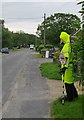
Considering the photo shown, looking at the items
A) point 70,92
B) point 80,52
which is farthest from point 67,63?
point 80,52

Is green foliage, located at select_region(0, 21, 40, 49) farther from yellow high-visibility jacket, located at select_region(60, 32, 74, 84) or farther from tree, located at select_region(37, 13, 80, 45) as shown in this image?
yellow high-visibility jacket, located at select_region(60, 32, 74, 84)

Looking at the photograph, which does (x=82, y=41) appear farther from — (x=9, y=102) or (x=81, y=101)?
(x=9, y=102)

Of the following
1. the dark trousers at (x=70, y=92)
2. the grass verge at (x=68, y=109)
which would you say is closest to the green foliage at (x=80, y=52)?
the grass verge at (x=68, y=109)

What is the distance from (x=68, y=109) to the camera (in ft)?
30.8

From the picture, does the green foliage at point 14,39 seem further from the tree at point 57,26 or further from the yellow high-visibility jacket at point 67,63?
the yellow high-visibility jacket at point 67,63

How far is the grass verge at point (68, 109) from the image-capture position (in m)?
8.81

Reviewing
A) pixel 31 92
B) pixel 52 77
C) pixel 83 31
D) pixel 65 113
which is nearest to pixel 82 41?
pixel 83 31

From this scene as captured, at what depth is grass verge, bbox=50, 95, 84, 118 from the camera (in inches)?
347

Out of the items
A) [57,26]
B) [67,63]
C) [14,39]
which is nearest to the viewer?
[67,63]

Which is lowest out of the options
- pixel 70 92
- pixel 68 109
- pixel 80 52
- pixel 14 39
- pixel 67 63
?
pixel 14 39

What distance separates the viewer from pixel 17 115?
9289 millimetres

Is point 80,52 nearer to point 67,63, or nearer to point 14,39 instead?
point 67,63

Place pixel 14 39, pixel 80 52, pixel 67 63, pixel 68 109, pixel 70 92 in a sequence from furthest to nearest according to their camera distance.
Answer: pixel 14 39, pixel 70 92, pixel 67 63, pixel 68 109, pixel 80 52

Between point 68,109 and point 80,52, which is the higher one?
point 80,52
